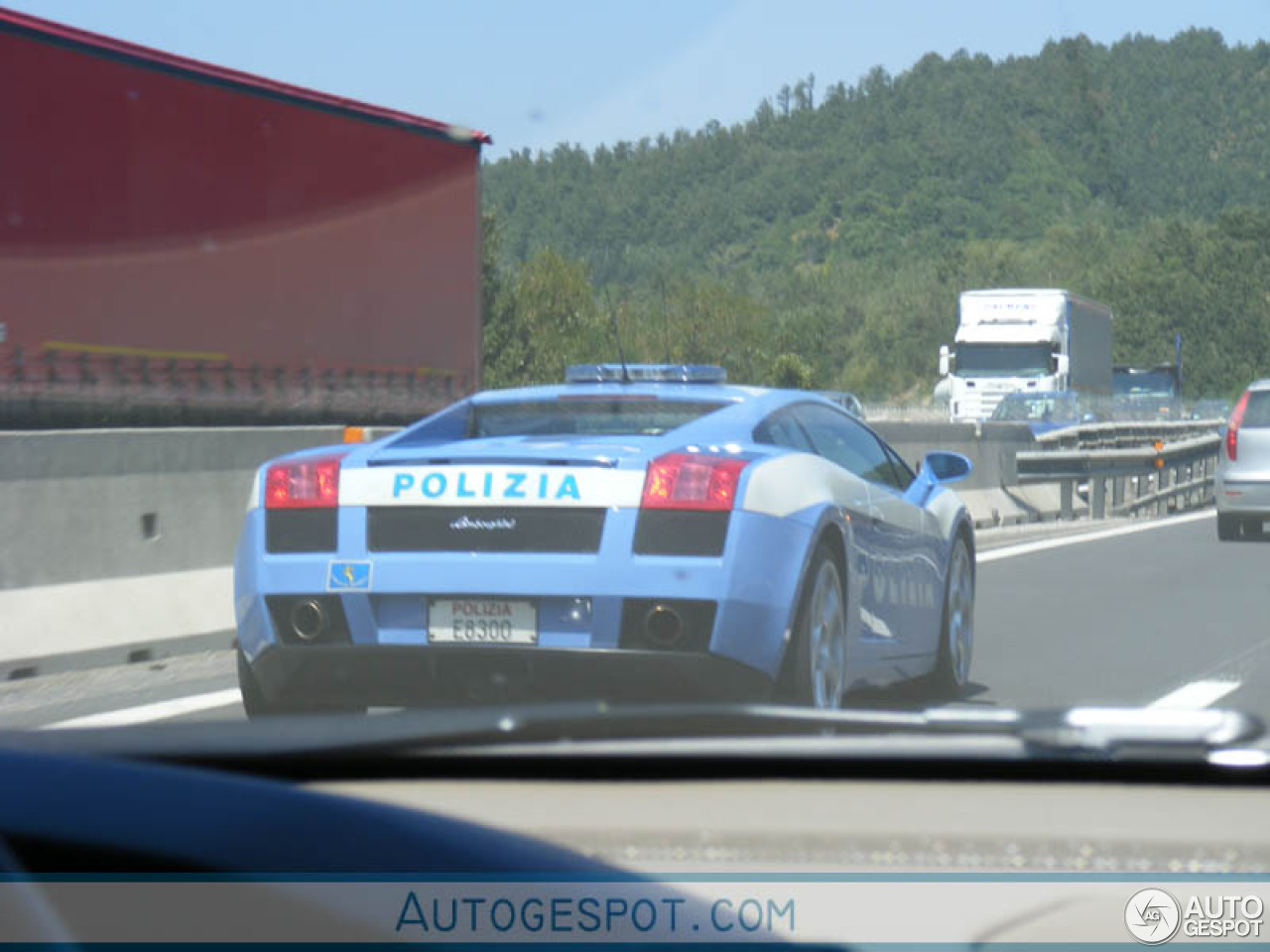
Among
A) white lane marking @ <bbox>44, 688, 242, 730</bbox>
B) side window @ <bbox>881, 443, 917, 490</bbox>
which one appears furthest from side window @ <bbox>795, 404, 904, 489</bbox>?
white lane marking @ <bbox>44, 688, 242, 730</bbox>

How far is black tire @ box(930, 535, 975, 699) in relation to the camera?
344 inches

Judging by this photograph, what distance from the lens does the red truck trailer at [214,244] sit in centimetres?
1533

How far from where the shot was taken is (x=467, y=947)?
163 centimetres

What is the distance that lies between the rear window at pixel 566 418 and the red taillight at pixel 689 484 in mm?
725

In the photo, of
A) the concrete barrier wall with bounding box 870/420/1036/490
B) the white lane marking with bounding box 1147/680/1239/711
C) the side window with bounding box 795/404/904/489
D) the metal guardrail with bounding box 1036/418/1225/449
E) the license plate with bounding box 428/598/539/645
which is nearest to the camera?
the license plate with bounding box 428/598/539/645

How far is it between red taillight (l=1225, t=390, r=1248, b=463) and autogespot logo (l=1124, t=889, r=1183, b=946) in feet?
60.6

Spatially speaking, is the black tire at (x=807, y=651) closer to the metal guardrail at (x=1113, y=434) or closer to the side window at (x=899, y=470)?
the side window at (x=899, y=470)

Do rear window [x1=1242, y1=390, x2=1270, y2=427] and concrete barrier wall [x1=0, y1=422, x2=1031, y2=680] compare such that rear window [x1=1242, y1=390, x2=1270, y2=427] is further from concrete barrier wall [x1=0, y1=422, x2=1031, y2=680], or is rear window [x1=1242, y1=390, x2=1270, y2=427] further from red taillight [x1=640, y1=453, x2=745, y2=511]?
red taillight [x1=640, y1=453, x2=745, y2=511]

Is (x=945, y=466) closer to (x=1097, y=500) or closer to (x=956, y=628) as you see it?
(x=956, y=628)

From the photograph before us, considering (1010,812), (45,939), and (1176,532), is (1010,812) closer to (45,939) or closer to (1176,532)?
(45,939)

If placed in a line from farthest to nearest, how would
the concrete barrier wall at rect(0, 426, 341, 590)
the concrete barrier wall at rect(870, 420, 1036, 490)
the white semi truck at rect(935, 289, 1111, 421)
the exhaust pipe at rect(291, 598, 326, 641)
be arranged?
the white semi truck at rect(935, 289, 1111, 421), the concrete barrier wall at rect(870, 420, 1036, 490), the concrete barrier wall at rect(0, 426, 341, 590), the exhaust pipe at rect(291, 598, 326, 641)

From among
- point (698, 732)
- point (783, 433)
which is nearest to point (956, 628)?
point (783, 433)

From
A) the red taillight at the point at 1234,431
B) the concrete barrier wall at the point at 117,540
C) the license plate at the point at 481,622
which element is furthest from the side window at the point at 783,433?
the red taillight at the point at 1234,431

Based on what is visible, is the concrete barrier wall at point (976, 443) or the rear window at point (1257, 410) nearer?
the rear window at point (1257, 410)
